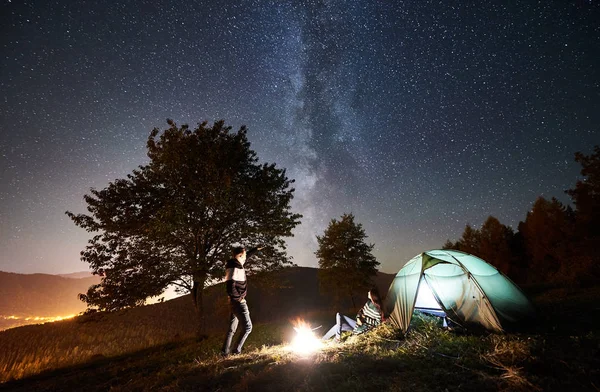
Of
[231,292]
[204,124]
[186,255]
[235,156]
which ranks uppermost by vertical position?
[204,124]

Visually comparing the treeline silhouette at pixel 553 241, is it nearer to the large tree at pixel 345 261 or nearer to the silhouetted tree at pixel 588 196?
the silhouetted tree at pixel 588 196

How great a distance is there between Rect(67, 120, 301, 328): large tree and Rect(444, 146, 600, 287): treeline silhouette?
70.6 feet

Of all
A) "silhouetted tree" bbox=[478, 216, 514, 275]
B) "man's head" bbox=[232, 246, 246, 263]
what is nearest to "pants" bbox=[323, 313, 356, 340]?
"man's head" bbox=[232, 246, 246, 263]

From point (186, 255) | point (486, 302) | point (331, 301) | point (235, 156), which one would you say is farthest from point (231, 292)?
point (331, 301)

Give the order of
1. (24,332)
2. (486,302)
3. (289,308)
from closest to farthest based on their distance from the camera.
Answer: (486,302)
(24,332)
(289,308)

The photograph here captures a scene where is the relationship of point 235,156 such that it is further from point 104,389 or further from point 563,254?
point 563,254

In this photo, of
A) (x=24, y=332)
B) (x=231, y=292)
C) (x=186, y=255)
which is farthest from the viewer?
(x=24, y=332)

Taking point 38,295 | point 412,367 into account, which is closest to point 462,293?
point 412,367

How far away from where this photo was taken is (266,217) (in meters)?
12.5

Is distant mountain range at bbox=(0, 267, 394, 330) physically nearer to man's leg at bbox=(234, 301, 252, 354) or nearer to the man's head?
man's leg at bbox=(234, 301, 252, 354)

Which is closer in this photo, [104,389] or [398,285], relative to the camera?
[104,389]

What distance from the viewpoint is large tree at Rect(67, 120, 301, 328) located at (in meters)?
10.0

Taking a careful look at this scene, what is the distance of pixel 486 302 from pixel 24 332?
28.3 meters

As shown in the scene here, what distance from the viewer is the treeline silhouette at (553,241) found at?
20.1m
